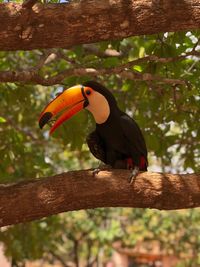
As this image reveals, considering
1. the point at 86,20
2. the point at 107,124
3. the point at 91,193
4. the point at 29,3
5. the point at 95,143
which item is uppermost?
the point at 29,3

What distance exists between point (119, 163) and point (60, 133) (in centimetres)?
78

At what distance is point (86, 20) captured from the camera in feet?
10.5

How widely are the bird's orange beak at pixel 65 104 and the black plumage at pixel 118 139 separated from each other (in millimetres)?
145

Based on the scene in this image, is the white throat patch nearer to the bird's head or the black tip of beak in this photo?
the bird's head

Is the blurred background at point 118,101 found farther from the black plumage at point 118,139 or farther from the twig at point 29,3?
the twig at point 29,3

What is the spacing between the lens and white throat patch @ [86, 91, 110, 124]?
434 cm

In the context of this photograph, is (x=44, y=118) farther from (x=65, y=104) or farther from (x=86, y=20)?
(x=86, y=20)

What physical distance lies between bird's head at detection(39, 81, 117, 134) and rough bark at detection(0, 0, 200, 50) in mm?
854

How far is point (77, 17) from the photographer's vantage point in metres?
3.18

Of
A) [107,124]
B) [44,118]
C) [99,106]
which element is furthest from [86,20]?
[107,124]

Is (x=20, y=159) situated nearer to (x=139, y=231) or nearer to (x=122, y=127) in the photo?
(x=122, y=127)

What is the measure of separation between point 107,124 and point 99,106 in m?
0.19

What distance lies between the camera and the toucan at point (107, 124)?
423 cm

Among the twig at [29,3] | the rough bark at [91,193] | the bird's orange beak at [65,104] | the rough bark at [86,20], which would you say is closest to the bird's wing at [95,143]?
the bird's orange beak at [65,104]
